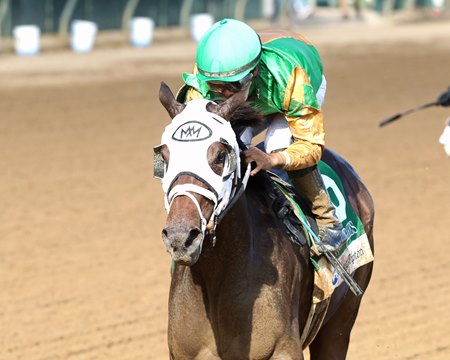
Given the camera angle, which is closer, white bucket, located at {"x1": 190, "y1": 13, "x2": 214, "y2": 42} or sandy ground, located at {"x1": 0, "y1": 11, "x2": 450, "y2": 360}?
sandy ground, located at {"x1": 0, "y1": 11, "x2": 450, "y2": 360}

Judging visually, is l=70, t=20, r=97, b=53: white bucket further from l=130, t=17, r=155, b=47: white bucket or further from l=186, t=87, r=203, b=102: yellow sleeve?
l=186, t=87, r=203, b=102: yellow sleeve

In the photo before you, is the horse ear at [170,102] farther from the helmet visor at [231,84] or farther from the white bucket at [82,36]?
the white bucket at [82,36]

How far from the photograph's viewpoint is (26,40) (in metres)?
21.1

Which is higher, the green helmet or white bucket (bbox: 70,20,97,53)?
the green helmet

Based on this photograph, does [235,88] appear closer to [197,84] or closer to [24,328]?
[197,84]

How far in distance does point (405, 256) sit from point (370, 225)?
3.25 metres

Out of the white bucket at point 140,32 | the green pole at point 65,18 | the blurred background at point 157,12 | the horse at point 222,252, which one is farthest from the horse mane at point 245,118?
the green pole at point 65,18

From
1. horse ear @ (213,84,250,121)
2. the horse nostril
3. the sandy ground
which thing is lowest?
the sandy ground

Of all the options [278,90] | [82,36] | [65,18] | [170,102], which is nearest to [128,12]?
[65,18]

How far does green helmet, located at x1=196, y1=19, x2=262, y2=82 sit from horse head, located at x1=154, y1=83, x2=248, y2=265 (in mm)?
184

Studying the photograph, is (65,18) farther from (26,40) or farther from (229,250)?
(229,250)

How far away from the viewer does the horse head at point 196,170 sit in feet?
12.5

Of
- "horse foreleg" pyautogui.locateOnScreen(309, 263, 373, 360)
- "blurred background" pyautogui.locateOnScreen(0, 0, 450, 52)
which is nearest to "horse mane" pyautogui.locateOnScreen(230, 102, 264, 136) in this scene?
"horse foreleg" pyautogui.locateOnScreen(309, 263, 373, 360)

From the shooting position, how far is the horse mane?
4547mm
